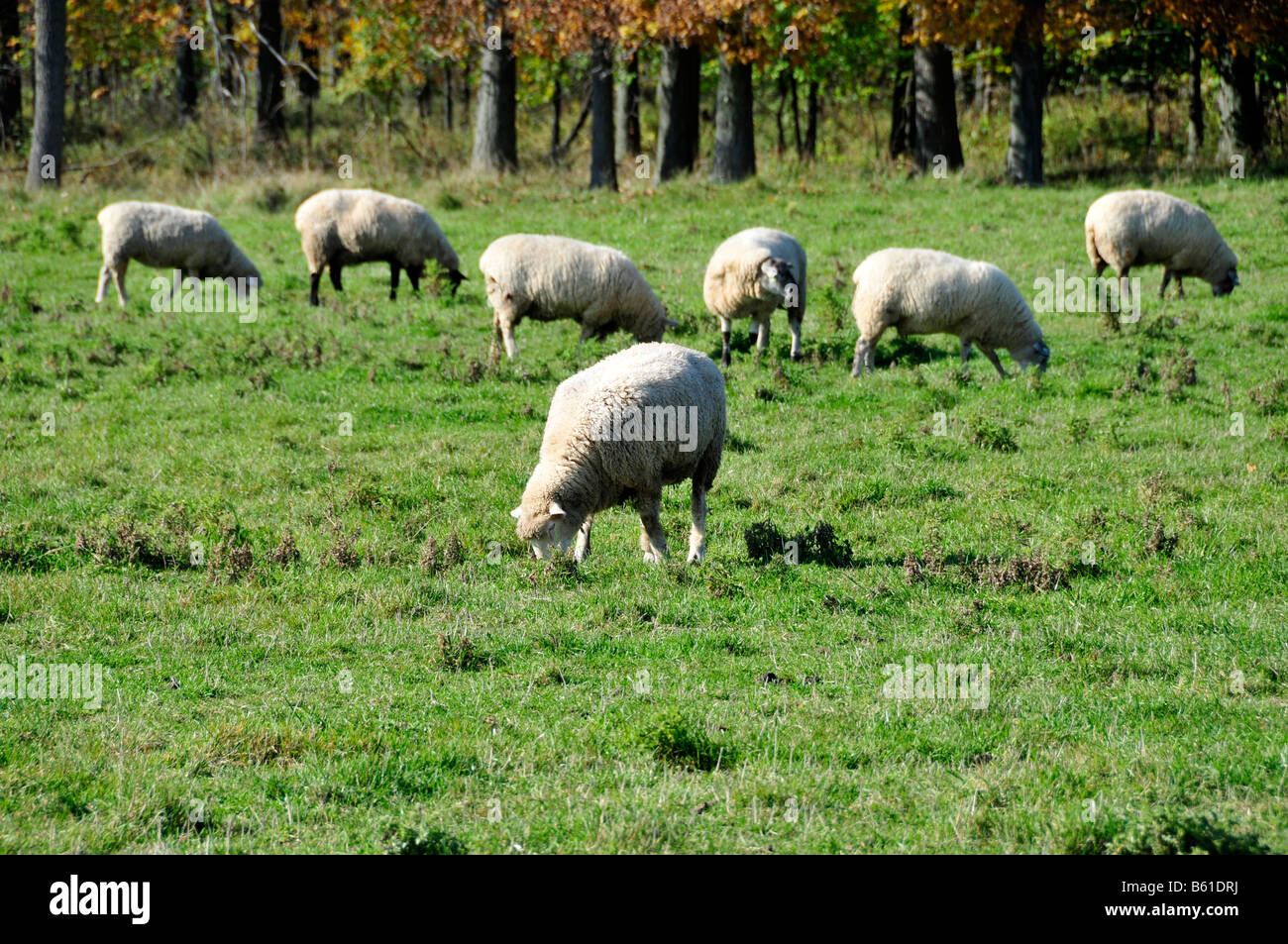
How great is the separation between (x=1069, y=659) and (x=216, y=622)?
5.40 metres

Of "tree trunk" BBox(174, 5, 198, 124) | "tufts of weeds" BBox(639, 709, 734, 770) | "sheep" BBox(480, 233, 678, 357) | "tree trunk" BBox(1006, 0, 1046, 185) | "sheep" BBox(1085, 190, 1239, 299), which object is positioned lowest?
"tufts of weeds" BBox(639, 709, 734, 770)

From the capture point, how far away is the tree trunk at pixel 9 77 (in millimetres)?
32438

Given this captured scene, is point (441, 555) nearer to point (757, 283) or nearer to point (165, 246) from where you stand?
point (757, 283)

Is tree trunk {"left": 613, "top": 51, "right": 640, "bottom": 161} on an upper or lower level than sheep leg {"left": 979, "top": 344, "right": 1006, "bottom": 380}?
upper

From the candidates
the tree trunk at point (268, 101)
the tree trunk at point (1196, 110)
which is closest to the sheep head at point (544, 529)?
the tree trunk at point (268, 101)

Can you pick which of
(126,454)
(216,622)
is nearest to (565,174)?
(126,454)

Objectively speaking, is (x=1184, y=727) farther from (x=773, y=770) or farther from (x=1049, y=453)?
(x=1049, y=453)

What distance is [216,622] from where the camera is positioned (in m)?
7.68

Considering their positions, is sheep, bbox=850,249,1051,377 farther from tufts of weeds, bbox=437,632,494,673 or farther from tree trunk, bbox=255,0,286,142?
tree trunk, bbox=255,0,286,142

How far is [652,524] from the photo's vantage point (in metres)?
8.99

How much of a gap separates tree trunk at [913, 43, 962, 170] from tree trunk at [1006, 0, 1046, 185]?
1656 millimetres

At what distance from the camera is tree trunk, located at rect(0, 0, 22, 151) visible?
32438 millimetres

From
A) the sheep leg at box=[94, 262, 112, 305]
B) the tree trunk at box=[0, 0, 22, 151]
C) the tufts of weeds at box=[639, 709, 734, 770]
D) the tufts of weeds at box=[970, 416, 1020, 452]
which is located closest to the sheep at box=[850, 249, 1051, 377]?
the tufts of weeds at box=[970, 416, 1020, 452]

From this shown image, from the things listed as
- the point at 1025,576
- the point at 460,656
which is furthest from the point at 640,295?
the point at 460,656
